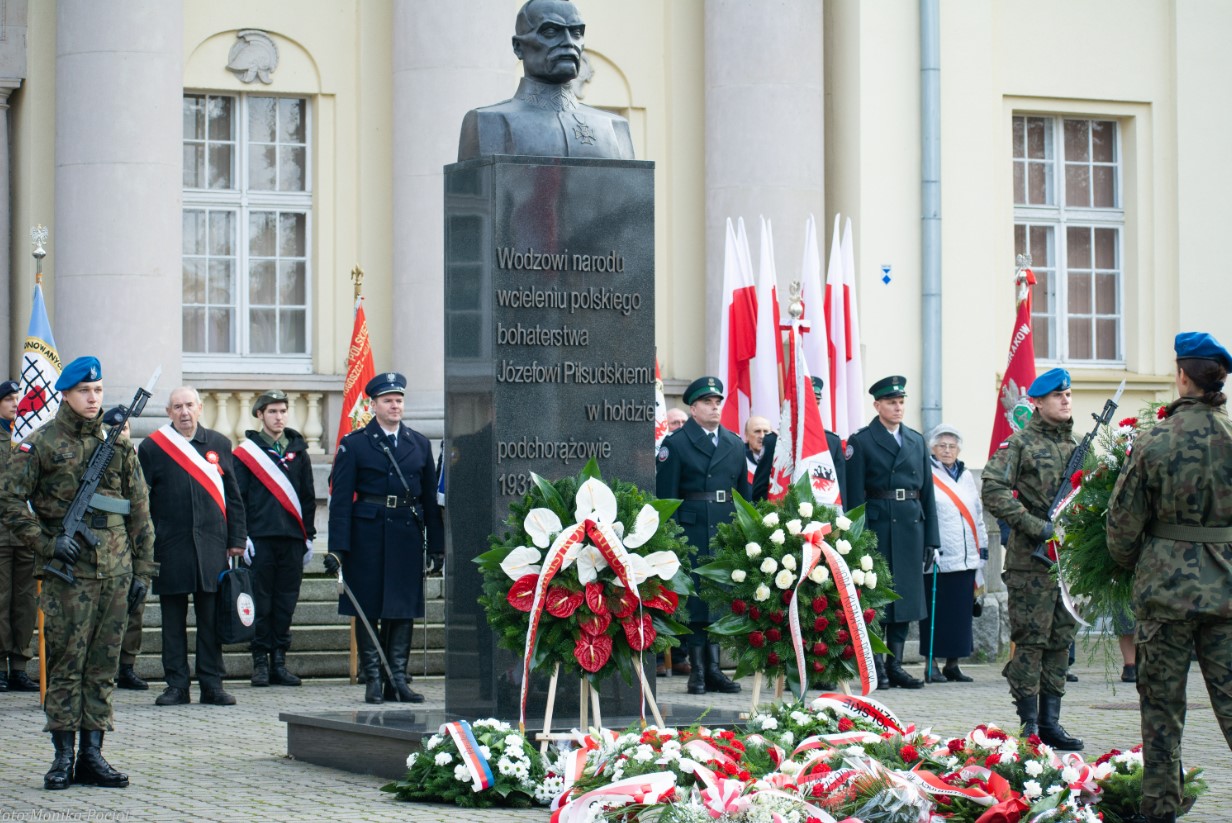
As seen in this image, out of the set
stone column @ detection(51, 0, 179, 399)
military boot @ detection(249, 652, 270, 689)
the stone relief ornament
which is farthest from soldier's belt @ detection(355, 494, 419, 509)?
the stone relief ornament

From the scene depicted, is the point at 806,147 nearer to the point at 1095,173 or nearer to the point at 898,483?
the point at 1095,173

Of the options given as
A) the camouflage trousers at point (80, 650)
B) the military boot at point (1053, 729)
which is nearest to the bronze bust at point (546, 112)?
the camouflage trousers at point (80, 650)

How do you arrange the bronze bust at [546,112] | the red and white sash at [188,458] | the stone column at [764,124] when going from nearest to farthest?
the bronze bust at [546,112] → the red and white sash at [188,458] → the stone column at [764,124]

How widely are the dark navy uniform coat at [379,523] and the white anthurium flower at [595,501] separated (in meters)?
3.99

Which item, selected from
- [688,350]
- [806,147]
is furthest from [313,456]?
[806,147]

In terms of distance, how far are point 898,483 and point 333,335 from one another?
245 inches

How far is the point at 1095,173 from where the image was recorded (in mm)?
20562

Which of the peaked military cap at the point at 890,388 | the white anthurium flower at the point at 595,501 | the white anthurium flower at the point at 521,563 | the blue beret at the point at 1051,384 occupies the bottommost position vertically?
the white anthurium flower at the point at 521,563

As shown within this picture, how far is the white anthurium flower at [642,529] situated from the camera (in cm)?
891

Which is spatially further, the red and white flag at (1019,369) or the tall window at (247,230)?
the tall window at (247,230)

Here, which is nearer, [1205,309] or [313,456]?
[313,456]

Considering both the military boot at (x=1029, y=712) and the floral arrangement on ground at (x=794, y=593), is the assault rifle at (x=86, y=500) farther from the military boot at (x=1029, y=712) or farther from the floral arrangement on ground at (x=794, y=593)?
the military boot at (x=1029, y=712)

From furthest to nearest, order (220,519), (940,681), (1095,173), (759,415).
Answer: (1095,173) < (759,415) < (940,681) < (220,519)

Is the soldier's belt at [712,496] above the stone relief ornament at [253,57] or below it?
below
